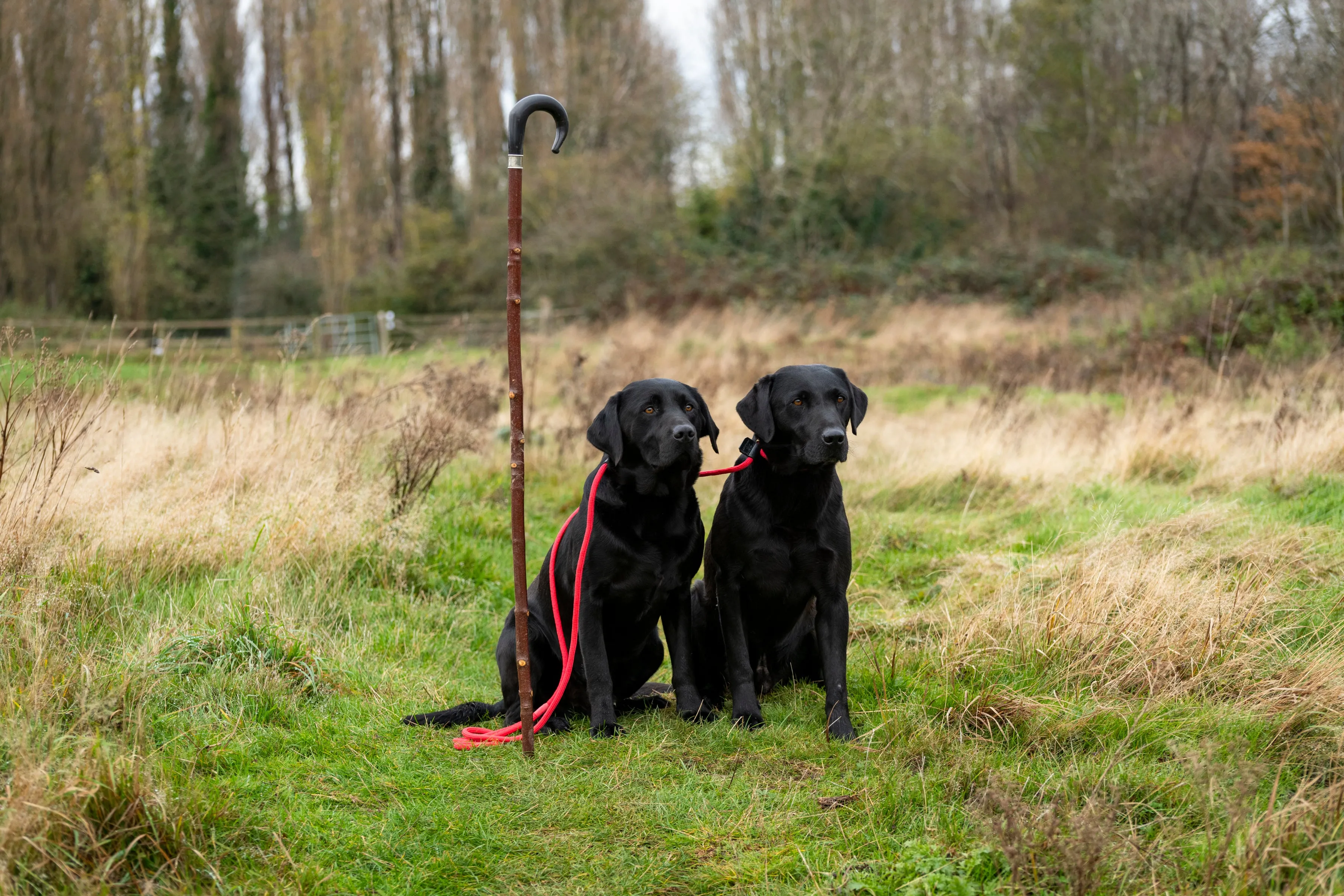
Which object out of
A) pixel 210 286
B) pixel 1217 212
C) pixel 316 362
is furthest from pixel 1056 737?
pixel 210 286

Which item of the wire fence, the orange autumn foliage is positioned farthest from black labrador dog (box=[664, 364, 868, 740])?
the orange autumn foliage

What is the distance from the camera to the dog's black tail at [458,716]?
12.3 feet

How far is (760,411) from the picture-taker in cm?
386

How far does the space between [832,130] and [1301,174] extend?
Answer: 1127 centimetres

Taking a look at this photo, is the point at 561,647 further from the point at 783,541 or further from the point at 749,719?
the point at 783,541

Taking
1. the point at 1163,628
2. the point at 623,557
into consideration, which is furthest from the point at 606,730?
the point at 1163,628

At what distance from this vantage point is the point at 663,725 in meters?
3.82

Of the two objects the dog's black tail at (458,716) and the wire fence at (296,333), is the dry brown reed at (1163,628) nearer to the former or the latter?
the dog's black tail at (458,716)

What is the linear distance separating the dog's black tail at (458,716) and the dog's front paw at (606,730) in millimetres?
407

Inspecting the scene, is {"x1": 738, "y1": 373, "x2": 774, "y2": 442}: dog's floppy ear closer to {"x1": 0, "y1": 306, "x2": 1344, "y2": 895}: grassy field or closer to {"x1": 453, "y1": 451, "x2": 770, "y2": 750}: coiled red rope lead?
{"x1": 453, "y1": 451, "x2": 770, "y2": 750}: coiled red rope lead

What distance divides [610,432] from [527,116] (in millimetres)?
1191

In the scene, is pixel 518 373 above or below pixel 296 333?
below

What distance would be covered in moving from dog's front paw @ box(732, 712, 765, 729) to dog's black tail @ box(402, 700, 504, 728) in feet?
2.93

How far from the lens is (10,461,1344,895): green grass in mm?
2596
